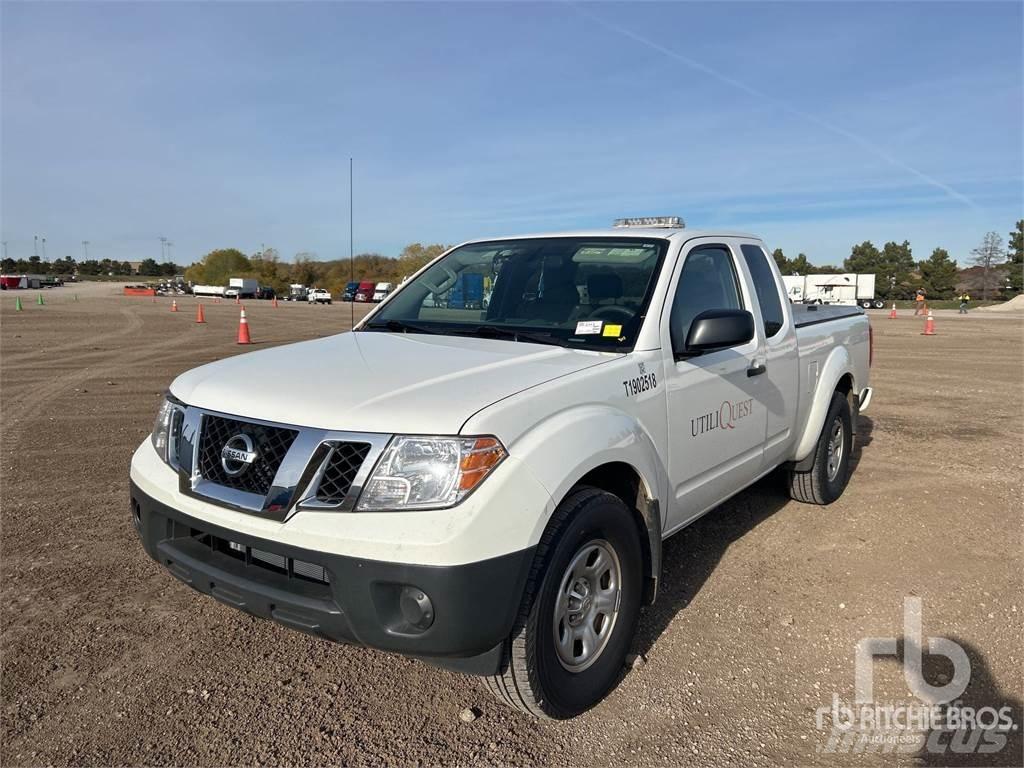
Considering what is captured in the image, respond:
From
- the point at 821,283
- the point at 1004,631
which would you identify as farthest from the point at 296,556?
the point at 821,283

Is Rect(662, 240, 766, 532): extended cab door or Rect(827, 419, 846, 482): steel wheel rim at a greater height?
Rect(662, 240, 766, 532): extended cab door

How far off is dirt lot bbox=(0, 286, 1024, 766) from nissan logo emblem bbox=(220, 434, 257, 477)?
99 cm

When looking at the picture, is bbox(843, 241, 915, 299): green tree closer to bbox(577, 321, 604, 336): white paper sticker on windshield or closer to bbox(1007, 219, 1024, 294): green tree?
bbox(1007, 219, 1024, 294): green tree

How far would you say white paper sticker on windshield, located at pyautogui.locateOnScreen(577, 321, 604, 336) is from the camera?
3.27 m

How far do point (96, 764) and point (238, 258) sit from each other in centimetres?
12833

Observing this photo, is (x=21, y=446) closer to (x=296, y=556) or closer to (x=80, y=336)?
(x=296, y=556)

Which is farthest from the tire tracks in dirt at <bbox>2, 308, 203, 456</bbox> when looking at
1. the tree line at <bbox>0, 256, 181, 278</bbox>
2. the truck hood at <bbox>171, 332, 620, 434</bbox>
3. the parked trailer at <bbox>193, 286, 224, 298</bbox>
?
the tree line at <bbox>0, 256, 181, 278</bbox>

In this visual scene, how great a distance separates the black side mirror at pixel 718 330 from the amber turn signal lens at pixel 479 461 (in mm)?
1267

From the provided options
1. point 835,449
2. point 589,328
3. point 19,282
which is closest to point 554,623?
point 589,328

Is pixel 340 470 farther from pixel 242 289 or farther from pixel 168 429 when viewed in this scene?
pixel 242 289

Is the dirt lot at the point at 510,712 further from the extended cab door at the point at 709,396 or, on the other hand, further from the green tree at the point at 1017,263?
the green tree at the point at 1017,263

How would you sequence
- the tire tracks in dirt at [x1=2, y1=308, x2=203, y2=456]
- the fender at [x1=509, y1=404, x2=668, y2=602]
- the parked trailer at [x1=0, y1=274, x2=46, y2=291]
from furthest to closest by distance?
the parked trailer at [x1=0, y1=274, x2=46, y2=291], the tire tracks in dirt at [x1=2, y1=308, x2=203, y2=456], the fender at [x1=509, y1=404, x2=668, y2=602]

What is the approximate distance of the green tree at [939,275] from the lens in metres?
69.3

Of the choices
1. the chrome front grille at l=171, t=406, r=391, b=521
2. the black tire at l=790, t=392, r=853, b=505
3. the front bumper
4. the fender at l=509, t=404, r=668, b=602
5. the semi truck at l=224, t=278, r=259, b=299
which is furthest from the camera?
the semi truck at l=224, t=278, r=259, b=299
